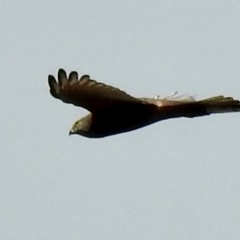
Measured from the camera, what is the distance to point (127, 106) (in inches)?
1751

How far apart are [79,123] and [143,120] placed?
3.17 feet

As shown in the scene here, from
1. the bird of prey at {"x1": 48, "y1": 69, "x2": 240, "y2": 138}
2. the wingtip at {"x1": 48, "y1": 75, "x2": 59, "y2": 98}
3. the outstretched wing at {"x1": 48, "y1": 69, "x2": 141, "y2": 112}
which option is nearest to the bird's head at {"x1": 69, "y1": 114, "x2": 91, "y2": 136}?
the bird of prey at {"x1": 48, "y1": 69, "x2": 240, "y2": 138}

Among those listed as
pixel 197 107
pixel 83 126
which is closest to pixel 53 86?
pixel 83 126

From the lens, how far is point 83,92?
44406 millimetres

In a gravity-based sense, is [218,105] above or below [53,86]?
below

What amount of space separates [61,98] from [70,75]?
1.15 ft

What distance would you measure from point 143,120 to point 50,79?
4.31ft

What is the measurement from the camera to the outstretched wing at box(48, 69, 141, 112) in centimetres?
4428

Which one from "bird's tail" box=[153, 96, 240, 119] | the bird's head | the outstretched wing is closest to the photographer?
the outstretched wing

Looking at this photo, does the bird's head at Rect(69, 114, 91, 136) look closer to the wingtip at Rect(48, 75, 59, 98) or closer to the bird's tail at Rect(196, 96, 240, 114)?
the wingtip at Rect(48, 75, 59, 98)

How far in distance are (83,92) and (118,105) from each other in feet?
1.57

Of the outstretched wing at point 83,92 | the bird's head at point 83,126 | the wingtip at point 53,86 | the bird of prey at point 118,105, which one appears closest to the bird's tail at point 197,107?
the bird of prey at point 118,105

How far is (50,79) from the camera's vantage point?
44438mm

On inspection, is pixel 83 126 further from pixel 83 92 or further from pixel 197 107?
pixel 197 107
